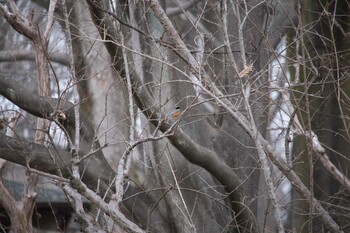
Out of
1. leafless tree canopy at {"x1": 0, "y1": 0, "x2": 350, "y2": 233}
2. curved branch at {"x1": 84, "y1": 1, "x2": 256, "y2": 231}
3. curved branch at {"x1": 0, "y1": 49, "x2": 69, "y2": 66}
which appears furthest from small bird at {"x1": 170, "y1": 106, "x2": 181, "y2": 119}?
curved branch at {"x1": 0, "y1": 49, "x2": 69, "y2": 66}

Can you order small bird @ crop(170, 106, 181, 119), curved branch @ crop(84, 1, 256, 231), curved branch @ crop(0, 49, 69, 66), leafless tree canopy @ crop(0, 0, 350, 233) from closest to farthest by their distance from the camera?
1. leafless tree canopy @ crop(0, 0, 350, 233)
2. curved branch @ crop(84, 1, 256, 231)
3. small bird @ crop(170, 106, 181, 119)
4. curved branch @ crop(0, 49, 69, 66)

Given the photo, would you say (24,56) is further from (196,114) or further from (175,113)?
(196,114)

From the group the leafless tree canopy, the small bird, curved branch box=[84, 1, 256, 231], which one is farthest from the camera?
the small bird

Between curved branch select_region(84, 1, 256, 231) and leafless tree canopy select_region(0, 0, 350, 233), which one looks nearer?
leafless tree canopy select_region(0, 0, 350, 233)

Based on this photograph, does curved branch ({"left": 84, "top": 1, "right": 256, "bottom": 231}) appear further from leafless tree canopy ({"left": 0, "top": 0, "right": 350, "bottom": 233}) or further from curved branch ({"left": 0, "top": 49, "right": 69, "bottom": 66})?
curved branch ({"left": 0, "top": 49, "right": 69, "bottom": 66})

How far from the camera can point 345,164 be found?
32.8ft

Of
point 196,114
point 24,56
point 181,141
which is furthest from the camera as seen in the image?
point 24,56

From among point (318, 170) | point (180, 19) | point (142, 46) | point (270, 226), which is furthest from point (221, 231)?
point (180, 19)

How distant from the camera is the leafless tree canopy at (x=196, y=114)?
803cm

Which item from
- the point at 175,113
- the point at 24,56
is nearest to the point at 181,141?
the point at 175,113

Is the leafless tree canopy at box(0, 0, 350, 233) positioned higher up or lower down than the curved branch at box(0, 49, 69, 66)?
lower down

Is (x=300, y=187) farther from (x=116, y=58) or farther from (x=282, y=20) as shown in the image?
(x=282, y=20)

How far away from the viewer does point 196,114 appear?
8.45 metres

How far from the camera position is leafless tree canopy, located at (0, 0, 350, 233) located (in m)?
8.03
